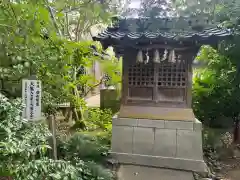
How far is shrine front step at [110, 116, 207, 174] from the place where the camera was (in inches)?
198

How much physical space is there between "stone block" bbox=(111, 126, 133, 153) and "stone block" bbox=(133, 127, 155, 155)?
0.38 feet

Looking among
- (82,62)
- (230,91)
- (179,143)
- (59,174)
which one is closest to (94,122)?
(82,62)

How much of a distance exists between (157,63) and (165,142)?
1.79m

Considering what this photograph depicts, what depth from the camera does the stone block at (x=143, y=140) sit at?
17.2 feet

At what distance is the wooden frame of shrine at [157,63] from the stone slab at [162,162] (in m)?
0.90

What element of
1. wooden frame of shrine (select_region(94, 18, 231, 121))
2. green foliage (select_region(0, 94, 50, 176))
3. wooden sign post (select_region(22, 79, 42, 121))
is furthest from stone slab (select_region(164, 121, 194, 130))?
green foliage (select_region(0, 94, 50, 176))

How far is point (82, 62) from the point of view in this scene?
18.0 ft

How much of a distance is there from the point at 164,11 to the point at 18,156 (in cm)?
383

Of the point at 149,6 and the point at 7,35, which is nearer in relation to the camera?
the point at 7,35

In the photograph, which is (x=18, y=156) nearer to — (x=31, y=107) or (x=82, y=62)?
(x=31, y=107)

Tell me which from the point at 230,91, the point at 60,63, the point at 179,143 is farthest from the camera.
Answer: the point at 230,91

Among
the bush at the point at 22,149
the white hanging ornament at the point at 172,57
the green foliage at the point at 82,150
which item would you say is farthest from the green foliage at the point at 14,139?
the white hanging ornament at the point at 172,57

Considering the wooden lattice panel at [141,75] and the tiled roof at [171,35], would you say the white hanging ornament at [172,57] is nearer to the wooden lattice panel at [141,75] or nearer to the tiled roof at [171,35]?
the tiled roof at [171,35]

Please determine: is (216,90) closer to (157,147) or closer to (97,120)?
(157,147)
